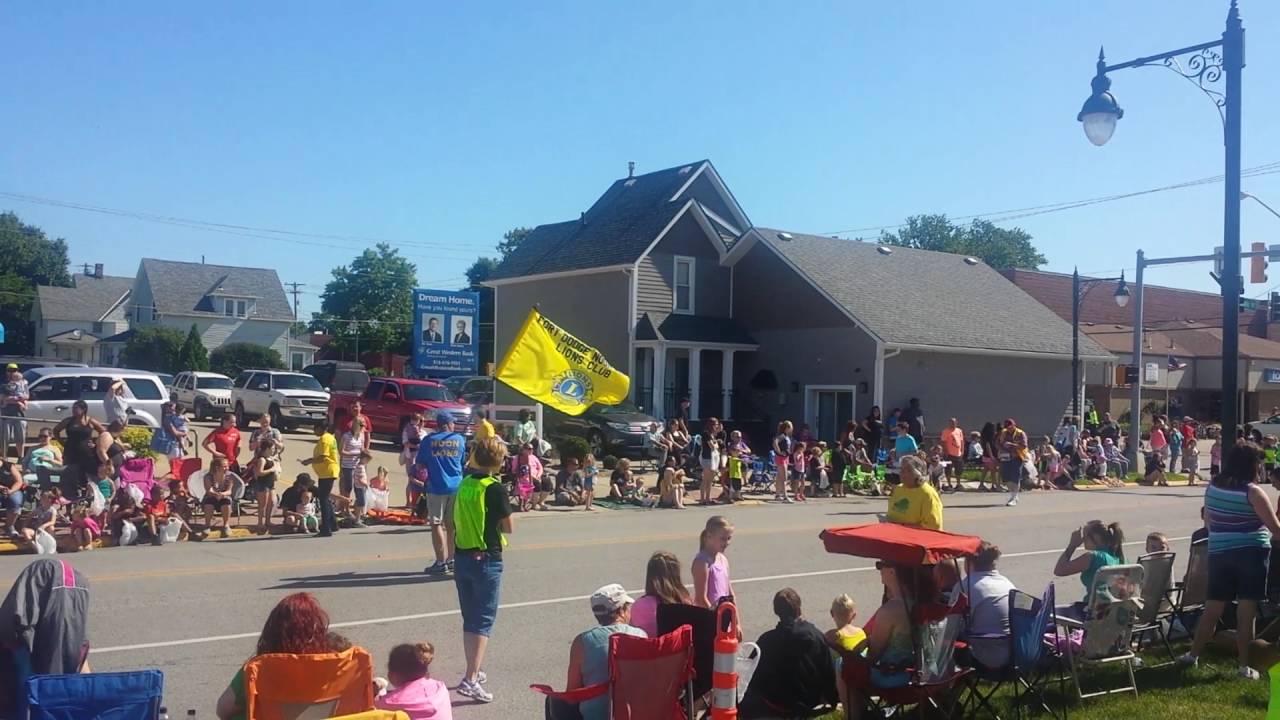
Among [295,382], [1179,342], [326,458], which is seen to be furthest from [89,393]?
[1179,342]

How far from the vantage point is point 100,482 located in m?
14.6

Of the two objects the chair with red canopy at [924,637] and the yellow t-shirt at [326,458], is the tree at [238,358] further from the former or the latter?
the chair with red canopy at [924,637]

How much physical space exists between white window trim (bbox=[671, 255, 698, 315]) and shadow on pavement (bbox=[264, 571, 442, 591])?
867 inches

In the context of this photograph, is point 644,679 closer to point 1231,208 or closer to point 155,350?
point 1231,208

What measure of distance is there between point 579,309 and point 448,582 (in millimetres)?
23626

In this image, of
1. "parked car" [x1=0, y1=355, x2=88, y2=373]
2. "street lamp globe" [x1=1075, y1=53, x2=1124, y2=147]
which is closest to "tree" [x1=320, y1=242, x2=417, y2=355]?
"parked car" [x1=0, y1=355, x2=88, y2=373]

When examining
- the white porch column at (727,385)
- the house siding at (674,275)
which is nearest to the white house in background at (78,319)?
the house siding at (674,275)

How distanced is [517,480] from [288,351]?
52130 mm

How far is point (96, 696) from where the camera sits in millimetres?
4426

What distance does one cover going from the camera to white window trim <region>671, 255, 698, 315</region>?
33438 mm

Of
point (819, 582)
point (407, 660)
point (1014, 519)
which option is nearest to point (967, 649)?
point (407, 660)

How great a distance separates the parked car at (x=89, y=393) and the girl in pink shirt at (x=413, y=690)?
69.1ft

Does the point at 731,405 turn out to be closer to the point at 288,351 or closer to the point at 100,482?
the point at 100,482

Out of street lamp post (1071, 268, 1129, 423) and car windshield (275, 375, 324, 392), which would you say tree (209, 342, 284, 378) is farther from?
street lamp post (1071, 268, 1129, 423)
